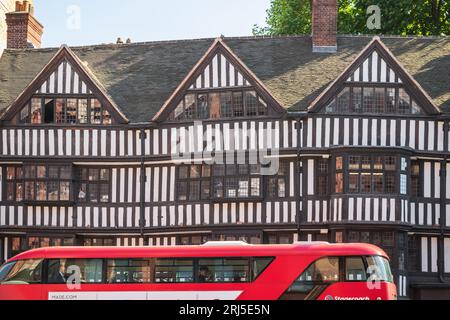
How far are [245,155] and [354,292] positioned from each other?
435 inches

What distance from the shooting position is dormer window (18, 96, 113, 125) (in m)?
35.6

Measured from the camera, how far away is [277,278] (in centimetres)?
2416

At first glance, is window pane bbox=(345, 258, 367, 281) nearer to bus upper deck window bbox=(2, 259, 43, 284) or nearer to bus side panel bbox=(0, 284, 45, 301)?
bus side panel bbox=(0, 284, 45, 301)

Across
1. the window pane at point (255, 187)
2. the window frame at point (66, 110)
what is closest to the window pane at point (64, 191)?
the window frame at point (66, 110)

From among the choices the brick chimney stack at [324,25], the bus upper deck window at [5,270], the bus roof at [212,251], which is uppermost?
the brick chimney stack at [324,25]

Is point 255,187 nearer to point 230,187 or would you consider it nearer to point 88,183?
point 230,187

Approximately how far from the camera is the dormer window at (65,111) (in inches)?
1400

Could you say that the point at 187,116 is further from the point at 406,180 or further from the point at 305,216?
the point at 406,180

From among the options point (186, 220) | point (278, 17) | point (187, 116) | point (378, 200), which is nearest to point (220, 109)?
point (187, 116)

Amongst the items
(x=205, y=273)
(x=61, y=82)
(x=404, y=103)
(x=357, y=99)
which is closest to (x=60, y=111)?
(x=61, y=82)

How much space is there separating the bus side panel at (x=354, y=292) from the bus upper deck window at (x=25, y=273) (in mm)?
6776

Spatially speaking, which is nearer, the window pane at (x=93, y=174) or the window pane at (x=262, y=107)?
the window pane at (x=262, y=107)

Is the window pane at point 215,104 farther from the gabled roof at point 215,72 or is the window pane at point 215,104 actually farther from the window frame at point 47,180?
the window frame at point 47,180

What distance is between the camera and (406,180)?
3325 cm
